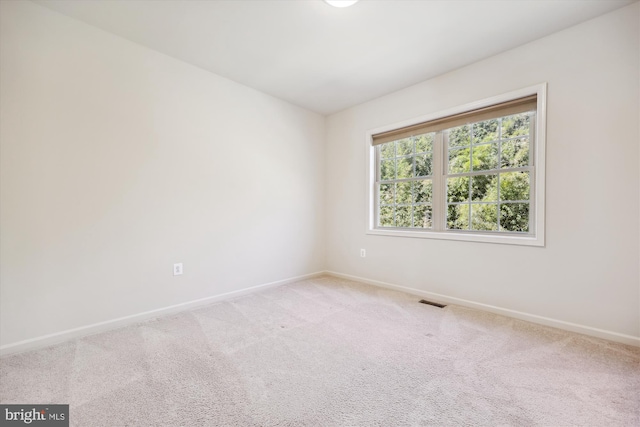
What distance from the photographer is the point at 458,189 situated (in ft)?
9.78

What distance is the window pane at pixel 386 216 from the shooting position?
3.62m

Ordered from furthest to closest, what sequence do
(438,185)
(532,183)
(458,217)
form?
(438,185) → (458,217) → (532,183)

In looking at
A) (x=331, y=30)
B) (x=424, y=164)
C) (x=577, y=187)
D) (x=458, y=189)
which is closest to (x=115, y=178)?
(x=331, y=30)

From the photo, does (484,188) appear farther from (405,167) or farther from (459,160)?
(405,167)

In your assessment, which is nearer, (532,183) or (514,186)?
(532,183)

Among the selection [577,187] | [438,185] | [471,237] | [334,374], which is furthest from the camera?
[438,185]

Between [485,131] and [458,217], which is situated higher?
[485,131]

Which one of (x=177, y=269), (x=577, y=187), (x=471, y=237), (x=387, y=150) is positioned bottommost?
(x=177, y=269)

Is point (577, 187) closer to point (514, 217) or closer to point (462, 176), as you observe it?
point (514, 217)

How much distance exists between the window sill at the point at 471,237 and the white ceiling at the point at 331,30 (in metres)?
1.78

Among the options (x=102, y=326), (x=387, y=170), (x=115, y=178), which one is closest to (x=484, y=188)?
(x=387, y=170)

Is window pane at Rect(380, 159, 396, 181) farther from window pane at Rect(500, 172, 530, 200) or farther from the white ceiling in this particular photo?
window pane at Rect(500, 172, 530, 200)

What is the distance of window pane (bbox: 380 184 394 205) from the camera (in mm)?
3617

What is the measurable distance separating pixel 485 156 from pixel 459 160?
255 millimetres
